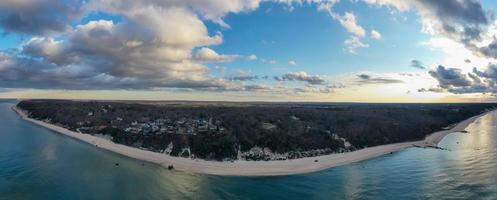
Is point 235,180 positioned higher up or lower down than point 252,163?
lower down

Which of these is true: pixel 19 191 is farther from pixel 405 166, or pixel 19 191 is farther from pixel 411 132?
pixel 411 132

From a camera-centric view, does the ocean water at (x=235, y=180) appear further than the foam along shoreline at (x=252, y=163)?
No

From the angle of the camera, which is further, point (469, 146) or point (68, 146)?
point (469, 146)

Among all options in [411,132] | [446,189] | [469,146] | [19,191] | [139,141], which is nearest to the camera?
[19,191]

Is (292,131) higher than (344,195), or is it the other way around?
(292,131)

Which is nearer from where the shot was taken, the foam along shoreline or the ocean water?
the ocean water

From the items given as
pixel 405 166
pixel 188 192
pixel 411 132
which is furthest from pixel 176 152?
pixel 411 132

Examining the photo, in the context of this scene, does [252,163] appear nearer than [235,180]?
No

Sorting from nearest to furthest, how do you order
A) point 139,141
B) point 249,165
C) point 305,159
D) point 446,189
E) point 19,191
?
1. point 19,191
2. point 446,189
3. point 249,165
4. point 305,159
5. point 139,141
